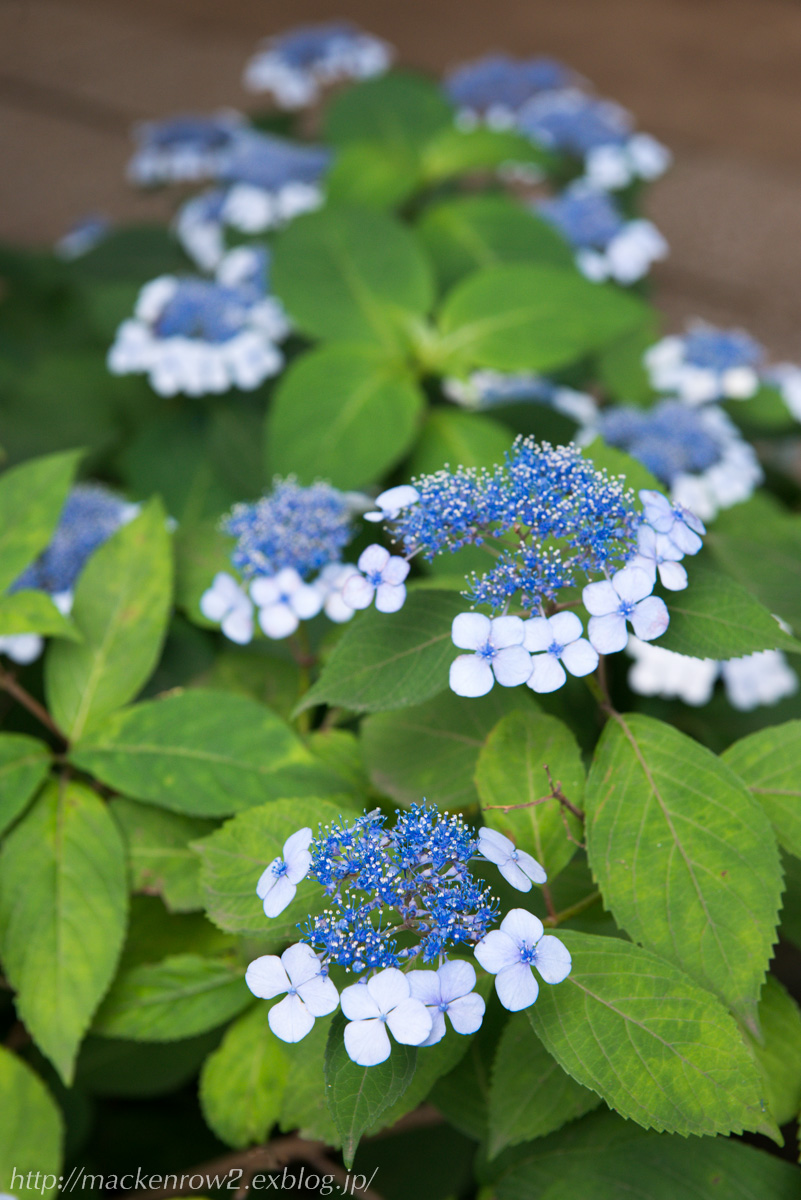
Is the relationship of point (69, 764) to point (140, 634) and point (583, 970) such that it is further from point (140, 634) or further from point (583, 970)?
point (583, 970)

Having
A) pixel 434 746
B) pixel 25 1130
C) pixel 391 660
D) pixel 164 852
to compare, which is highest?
pixel 391 660

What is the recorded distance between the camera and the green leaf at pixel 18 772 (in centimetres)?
67

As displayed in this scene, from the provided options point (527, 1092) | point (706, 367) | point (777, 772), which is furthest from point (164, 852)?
point (706, 367)

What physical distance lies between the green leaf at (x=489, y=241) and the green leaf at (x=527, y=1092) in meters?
0.91

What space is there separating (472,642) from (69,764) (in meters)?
0.37

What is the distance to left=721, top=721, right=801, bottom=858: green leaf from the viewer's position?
57cm

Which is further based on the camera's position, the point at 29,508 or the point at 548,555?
the point at 29,508

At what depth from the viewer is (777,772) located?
22.8 inches

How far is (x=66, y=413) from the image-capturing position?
125 centimetres

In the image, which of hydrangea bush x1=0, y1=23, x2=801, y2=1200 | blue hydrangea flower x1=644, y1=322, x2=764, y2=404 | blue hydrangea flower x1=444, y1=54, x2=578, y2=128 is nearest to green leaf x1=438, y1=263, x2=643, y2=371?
hydrangea bush x1=0, y1=23, x2=801, y2=1200

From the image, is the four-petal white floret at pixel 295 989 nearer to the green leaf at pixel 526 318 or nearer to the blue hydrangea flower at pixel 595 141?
the green leaf at pixel 526 318

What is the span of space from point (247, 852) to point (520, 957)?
0.16 m

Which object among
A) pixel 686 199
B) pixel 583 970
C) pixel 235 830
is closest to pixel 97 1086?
pixel 235 830

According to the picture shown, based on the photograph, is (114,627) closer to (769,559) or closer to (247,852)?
(247,852)
